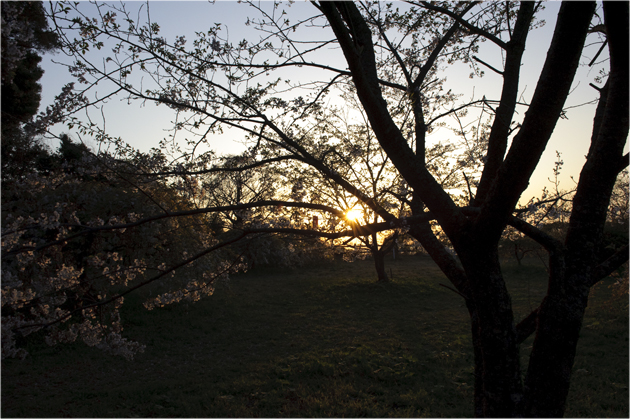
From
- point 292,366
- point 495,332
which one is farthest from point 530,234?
point 292,366

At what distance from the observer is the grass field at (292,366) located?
5.49m

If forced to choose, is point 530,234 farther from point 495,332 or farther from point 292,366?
point 292,366

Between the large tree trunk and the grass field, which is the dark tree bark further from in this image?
the grass field

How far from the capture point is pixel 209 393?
5992mm

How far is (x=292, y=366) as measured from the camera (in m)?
7.34

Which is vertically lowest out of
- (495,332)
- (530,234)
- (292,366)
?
(292,366)

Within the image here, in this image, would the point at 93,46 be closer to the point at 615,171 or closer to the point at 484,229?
the point at 484,229

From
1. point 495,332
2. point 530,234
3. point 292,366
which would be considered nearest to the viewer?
point 495,332

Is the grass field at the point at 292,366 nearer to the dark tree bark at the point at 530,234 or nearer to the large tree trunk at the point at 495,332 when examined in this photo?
the large tree trunk at the point at 495,332

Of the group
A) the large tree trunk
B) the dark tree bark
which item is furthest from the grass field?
the dark tree bark

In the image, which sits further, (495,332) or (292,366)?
(292,366)

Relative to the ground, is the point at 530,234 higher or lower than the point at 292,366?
higher

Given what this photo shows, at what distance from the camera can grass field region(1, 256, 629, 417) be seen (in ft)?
18.0

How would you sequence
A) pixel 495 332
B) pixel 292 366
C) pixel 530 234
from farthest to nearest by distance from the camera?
pixel 292 366, pixel 530 234, pixel 495 332
